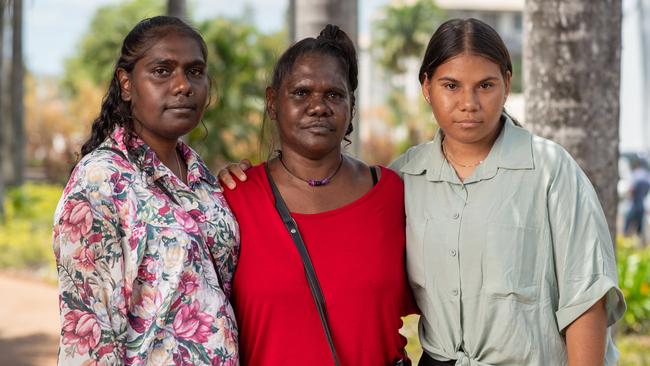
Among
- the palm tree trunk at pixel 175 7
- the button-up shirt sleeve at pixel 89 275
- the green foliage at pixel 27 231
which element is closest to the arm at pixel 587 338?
the button-up shirt sleeve at pixel 89 275

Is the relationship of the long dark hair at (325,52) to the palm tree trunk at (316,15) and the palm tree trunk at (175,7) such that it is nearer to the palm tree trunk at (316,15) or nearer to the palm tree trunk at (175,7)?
the palm tree trunk at (316,15)

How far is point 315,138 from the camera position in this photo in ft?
10.1

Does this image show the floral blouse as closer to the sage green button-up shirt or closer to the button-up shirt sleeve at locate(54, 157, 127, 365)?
the button-up shirt sleeve at locate(54, 157, 127, 365)

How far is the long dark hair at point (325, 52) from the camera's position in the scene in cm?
317

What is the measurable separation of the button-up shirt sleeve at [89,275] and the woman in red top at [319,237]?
55 cm

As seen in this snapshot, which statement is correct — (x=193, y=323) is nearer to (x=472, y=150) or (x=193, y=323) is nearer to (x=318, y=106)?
(x=318, y=106)

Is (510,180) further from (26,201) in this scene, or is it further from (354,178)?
(26,201)

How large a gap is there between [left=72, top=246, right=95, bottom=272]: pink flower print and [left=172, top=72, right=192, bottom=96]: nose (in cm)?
66

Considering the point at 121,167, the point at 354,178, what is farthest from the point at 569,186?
the point at 121,167

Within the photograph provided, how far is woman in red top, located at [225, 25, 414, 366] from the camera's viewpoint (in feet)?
9.82

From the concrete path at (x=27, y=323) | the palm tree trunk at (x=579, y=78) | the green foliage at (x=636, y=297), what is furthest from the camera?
the concrete path at (x=27, y=323)

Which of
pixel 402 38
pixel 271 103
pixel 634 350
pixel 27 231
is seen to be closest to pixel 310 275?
pixel 271 103

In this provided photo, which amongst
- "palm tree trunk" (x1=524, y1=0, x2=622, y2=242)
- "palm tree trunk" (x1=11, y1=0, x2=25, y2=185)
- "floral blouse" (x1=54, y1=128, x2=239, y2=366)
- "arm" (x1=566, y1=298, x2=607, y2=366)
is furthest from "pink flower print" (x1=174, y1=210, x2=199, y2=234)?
"palm tree trunk" (x1=11, y1=0, x2=25, y2=185)

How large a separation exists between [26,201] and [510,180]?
16029 mm
